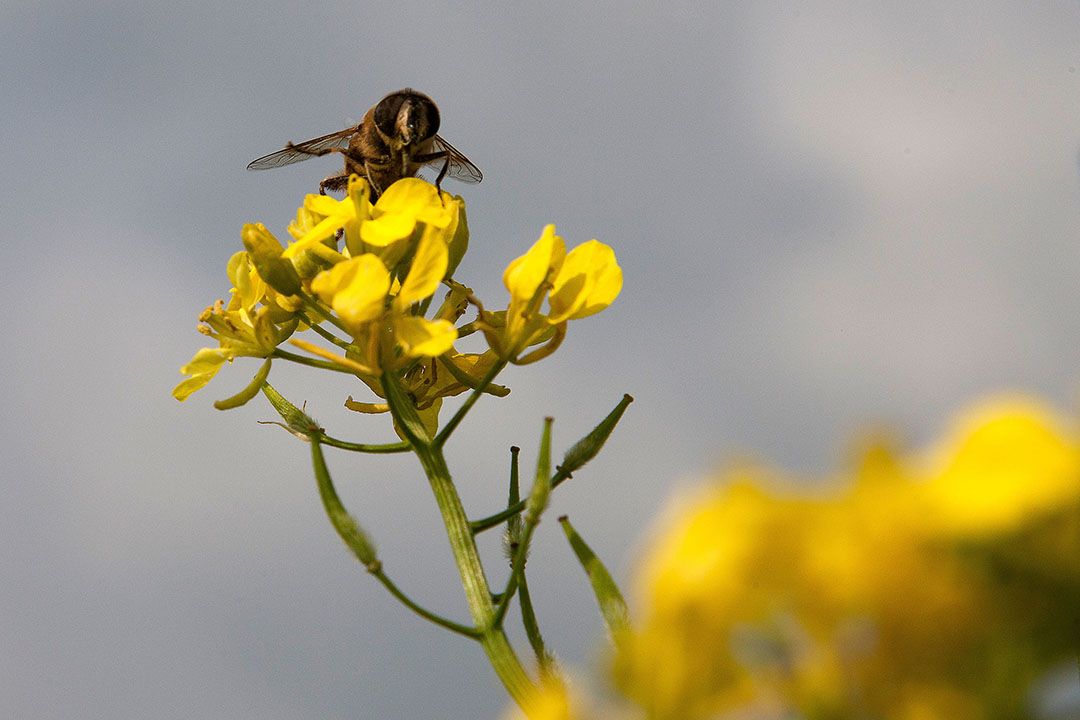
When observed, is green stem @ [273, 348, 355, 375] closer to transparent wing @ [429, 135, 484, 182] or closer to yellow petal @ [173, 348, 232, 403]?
yellow petal @ [173, 348, 232, 403]

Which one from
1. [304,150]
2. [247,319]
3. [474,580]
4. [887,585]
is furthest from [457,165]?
[887,585]

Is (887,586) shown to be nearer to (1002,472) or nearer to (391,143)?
(1002,472)

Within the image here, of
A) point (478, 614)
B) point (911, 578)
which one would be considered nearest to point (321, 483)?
point (478, 614)

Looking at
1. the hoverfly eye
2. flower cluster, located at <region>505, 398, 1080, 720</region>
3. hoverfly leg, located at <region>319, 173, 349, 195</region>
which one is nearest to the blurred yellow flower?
flower cluster, located at <region>505, 398, 1080, 720</region>

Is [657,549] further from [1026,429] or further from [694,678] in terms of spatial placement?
[1026,429]

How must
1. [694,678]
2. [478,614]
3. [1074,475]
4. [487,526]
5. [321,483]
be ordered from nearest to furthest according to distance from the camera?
[1074,475], [694,678], [321,483], [478,614], [487,526]

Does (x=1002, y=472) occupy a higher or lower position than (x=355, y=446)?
lower
